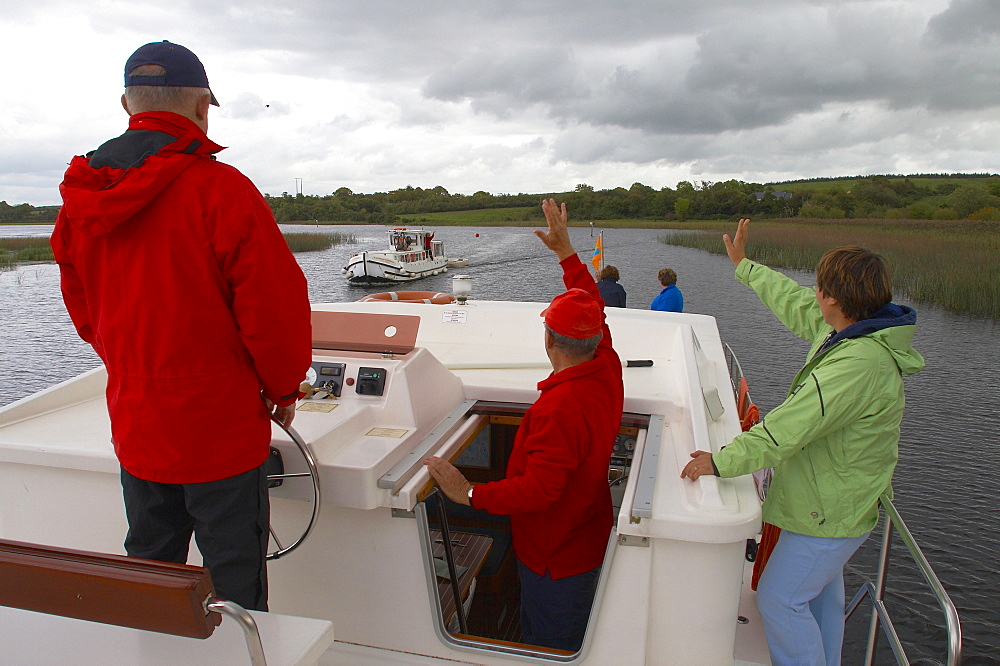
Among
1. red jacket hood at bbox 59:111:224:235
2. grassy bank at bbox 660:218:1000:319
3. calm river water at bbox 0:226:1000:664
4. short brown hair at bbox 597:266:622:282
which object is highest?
red jacket hood at bbox 59:111:224:235

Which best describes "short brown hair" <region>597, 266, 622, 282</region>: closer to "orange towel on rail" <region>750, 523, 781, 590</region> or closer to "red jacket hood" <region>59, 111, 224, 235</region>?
"orange towel on rail" <region>750, 523, 781, 590</region>

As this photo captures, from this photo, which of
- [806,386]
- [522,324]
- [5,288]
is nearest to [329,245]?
[5,288]

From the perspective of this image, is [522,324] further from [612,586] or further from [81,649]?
[81,649]

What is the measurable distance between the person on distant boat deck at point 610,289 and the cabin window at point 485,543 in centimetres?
388

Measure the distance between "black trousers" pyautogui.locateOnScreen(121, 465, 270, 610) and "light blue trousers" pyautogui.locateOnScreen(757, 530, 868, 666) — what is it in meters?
1.42

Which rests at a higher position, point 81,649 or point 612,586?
point 81,649

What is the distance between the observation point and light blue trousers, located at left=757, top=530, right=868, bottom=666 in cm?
186

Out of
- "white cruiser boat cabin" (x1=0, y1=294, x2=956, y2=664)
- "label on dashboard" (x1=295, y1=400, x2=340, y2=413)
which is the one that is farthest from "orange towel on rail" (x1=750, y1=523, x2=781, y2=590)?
"label on dashboard" (x1=295, y1=400, x2=340, y2=413)

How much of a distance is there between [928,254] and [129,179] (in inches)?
897

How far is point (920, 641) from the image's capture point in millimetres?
4805

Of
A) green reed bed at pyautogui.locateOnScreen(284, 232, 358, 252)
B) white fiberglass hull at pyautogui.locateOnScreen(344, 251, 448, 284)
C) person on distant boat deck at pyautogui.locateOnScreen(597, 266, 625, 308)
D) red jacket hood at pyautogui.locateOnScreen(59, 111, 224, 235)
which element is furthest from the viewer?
green reed bed at pyautogui.locateOnScreen(284, 232, 358, 252)

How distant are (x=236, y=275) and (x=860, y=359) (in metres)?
1.51

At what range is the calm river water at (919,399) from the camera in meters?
5.15

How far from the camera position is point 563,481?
1.81 m
